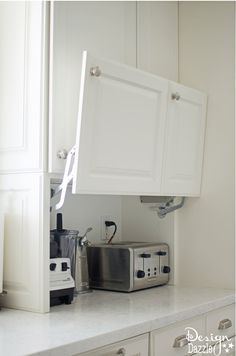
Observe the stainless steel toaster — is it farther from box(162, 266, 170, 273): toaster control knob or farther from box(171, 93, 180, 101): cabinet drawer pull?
box(171, 93, 180, 101): cabinet drawer pull

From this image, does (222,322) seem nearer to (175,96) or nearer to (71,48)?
(175,96)

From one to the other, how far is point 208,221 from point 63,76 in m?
1.12

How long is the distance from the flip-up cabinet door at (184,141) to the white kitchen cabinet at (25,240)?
706 mm

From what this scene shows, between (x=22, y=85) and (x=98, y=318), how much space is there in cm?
99

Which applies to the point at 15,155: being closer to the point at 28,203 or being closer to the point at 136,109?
the point at 28,203

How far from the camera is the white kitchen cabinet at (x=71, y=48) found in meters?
2.06

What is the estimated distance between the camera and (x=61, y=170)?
81.7 inches

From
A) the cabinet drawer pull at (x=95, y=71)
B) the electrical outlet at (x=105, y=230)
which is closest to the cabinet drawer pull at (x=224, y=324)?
the electrical outlet at (x=105, y=230)

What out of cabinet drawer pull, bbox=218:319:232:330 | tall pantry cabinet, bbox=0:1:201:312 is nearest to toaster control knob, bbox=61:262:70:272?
tall pantry cabinet, bbox=0:1:201:312

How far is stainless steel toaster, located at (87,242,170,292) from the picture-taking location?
2502mm

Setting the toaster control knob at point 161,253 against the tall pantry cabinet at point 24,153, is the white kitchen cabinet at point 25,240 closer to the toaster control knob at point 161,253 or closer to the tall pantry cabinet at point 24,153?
the tall pantry cabinet at point 24,153

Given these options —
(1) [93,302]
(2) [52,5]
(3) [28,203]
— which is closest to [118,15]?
(2) [52,5]

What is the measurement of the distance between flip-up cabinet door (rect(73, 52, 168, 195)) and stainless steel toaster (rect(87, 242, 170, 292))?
335 mm

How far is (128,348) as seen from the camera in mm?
1819
